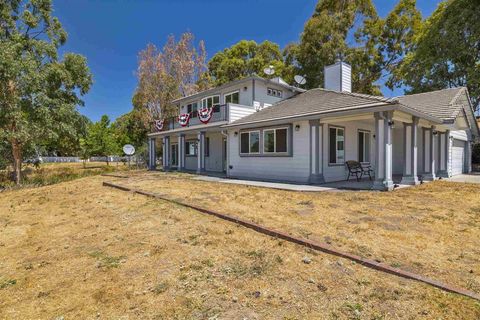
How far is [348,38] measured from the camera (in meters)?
26.1

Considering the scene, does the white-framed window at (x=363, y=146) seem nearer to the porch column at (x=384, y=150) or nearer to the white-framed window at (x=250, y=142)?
the porch column at (x=384, y=150)

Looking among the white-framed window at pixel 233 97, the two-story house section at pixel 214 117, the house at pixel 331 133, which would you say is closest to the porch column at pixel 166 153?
the two-story house section at pixel 214 117

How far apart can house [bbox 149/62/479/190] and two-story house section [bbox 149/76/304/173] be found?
0.07 meters

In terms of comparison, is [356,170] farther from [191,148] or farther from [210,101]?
[191,148]

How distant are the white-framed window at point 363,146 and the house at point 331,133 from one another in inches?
1.9

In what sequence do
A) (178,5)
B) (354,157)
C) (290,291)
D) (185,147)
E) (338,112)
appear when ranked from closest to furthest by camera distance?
(290,291) < (338,112) < (354,157) < (178,5) < (185,147)

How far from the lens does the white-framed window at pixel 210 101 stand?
1823 cm

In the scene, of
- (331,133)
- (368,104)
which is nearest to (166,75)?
(331,133)

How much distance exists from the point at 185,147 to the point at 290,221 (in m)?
16.3

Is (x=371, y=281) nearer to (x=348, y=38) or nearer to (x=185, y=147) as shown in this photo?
(x=185, y=147)

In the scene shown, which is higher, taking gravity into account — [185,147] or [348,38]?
[348,38]

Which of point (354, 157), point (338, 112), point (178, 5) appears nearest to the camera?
point (338, 112)

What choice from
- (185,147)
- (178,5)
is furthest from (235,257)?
(178,5)

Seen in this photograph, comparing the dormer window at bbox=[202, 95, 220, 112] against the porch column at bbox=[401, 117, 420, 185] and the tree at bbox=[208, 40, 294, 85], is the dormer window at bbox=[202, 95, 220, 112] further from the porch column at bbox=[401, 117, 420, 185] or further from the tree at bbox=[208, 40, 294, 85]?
the tree at bbox=[208, 40, 294, 85]
